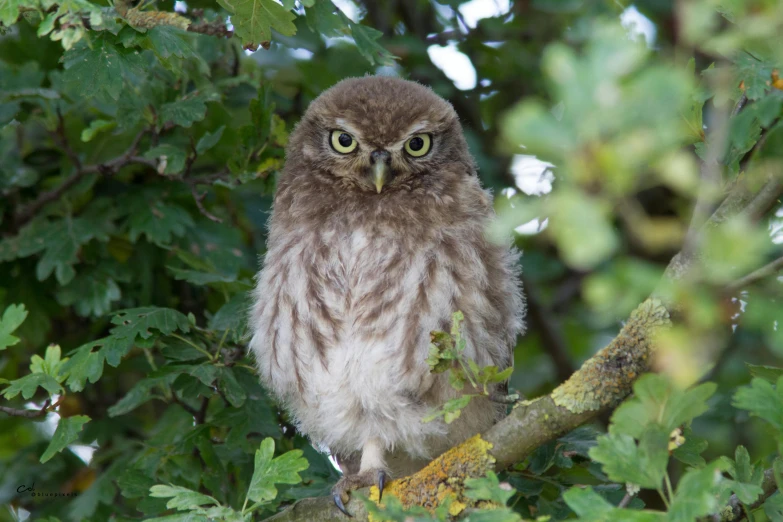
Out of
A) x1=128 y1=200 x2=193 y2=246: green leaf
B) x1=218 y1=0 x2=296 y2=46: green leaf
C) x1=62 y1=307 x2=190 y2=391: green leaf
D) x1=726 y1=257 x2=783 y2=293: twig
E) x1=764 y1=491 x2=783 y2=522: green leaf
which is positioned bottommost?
x1=128 y1=200 x2=193 y2=246: green leaf

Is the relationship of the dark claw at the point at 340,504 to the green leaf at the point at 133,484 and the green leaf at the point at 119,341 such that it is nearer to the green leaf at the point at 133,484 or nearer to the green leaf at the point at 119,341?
the green leaf at the point at 133,484

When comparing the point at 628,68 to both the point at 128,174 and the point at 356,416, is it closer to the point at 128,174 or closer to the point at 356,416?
the point at 356,416

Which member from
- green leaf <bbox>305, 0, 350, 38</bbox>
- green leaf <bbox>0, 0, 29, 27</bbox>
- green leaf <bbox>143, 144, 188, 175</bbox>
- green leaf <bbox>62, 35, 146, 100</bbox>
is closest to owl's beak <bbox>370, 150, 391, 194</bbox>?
green leaf <bbox>305, 0, 350, 38</bbox>

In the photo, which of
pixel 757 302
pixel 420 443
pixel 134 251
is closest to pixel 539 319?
pixel 420 443

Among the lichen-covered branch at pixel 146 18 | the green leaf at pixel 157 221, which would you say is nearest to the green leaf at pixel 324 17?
the lichen-covered branch at pixel 146 18

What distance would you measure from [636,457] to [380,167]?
176 centimetres

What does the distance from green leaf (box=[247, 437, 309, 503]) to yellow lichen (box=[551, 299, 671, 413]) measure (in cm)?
73

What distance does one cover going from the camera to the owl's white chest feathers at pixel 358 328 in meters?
3.09

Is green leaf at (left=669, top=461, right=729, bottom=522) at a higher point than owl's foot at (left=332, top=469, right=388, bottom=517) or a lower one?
higher

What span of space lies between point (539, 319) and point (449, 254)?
159 cm

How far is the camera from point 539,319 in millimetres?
4609

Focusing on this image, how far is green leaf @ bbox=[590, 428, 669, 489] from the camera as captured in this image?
1708 mm

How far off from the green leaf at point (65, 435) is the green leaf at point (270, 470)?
0.59m

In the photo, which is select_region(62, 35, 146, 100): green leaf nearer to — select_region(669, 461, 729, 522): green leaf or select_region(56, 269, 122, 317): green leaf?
select_region(56, 269, 122, 317): green leaf
